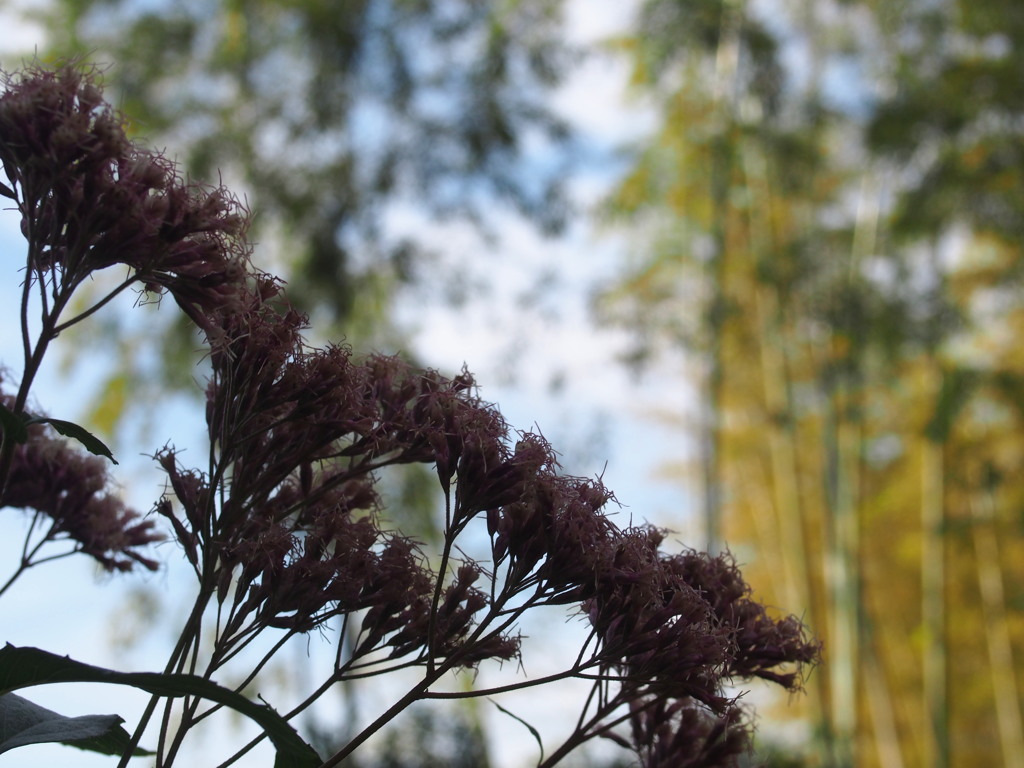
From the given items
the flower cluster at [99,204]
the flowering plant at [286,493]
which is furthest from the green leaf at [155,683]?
the flower cluster at [99,204]

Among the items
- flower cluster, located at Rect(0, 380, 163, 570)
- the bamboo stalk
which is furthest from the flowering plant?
the bamboo stalk

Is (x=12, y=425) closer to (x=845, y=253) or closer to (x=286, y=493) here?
(x=286, y=493)

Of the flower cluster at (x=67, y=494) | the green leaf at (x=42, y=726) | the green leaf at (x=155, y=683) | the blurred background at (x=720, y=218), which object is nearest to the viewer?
the green leaf at (x=155, y=683)

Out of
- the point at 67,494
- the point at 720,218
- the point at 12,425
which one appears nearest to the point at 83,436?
the point at 12,425

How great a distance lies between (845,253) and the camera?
8.64 meters

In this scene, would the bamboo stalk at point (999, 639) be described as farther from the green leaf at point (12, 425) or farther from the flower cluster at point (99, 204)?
the green leaf at point (12, 425)

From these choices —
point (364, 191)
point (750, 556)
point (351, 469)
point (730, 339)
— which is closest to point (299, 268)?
point (364, 191)

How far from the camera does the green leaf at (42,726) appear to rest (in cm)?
83

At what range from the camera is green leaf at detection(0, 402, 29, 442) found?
79 centimetres

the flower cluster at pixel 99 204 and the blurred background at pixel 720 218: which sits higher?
the blurred background at pixel 720 218

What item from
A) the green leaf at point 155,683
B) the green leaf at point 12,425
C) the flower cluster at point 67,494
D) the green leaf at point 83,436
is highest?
the flower cluster at point 67,494

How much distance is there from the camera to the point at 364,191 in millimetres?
6359

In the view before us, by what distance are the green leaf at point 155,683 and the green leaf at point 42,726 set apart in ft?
0.26

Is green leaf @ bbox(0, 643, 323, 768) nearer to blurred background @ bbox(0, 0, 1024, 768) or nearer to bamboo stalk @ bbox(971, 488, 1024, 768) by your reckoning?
blurred background @ bbox(0, 0, 1024, 768)
